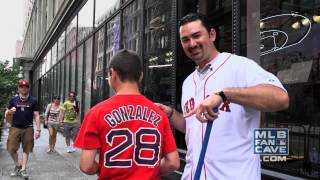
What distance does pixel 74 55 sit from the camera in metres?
18.5

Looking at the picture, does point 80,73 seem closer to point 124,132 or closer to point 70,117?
point 70,117

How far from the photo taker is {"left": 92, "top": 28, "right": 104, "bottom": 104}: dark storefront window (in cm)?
1291

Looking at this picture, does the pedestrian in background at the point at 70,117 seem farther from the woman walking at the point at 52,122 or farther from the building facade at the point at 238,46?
the building facade at the point at 238,46

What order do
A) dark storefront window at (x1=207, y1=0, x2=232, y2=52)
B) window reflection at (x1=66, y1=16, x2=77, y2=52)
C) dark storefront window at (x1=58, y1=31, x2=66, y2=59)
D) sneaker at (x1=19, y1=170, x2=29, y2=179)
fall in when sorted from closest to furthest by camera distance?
dark storefront window at (x1=207, y1=0, x2=232, y2=52) < sneaker at (x1=19, y1=170, x2=29, y2=179) < window reflection at (x1=66, y1=16, x2=77, y2=52) < dark storefront window at (x1=58, y1=31, x2=66, y2=59)

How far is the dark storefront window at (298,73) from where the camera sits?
13.8 ft

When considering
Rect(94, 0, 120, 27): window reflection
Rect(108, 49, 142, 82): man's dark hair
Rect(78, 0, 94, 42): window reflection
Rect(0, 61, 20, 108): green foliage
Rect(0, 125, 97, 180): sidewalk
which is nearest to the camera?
Rect(108, 49, 142, 82): man's dark hair

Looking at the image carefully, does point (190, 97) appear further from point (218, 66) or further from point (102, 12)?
point (102, 12)

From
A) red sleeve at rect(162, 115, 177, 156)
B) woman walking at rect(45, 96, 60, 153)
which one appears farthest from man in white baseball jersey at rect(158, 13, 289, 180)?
woman walking at rect(45, 96, 60, 153)

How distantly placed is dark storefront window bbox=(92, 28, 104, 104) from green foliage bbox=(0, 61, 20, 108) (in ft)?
26.3

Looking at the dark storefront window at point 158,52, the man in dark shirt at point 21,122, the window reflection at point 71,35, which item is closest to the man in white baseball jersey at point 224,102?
the dark storefront window at point 158,52

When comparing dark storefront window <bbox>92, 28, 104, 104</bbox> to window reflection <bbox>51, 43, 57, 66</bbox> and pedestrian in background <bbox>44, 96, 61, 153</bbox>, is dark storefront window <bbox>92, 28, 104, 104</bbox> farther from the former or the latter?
window reflection <bbox>51, 43, 57, 66</bbox>

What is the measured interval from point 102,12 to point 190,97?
10.9 m

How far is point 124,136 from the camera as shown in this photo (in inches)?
107

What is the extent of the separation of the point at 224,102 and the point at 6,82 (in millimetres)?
21360
